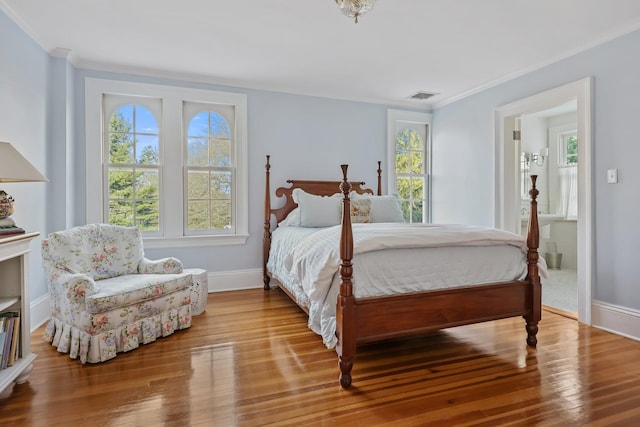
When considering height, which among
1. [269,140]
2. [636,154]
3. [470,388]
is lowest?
[470,388]

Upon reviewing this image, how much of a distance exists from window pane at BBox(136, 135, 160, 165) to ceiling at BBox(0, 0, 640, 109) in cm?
69

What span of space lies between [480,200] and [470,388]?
2796 millimetres

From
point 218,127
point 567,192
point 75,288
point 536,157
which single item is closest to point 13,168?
point 75,288

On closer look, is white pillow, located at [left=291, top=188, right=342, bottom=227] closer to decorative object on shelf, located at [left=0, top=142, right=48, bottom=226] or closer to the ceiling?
the ceiling

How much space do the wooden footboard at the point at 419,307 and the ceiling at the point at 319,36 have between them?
1.36 meters

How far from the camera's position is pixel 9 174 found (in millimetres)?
1867

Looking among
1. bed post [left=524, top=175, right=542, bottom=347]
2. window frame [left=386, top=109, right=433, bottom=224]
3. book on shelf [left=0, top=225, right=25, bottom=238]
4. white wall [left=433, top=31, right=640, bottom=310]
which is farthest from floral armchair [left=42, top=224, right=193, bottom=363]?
white wall [left=433, top=31, right=640, bottom=310]

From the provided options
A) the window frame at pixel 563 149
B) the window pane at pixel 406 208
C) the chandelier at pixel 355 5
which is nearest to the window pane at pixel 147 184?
the chandelier at pixel 355 5

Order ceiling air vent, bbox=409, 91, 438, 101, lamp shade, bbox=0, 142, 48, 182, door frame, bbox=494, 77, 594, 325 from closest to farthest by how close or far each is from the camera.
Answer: lamp shade, bbox=0, 142, 48, 182, door frame, bbox=494, 77, 594, 325, ceiling air vent, bbox=409, 91, 438, 101

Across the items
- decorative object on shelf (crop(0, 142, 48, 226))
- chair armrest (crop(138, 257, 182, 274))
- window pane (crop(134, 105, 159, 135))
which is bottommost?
chair armrest (crop(138, 257, 182, 274))

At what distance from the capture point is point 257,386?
202 centimetres

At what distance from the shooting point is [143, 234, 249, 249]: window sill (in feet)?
12.6

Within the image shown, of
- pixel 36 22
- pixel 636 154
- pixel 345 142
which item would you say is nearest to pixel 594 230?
pixel 636 154

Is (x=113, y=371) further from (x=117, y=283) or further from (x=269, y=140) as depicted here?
(x=269, y=140)
